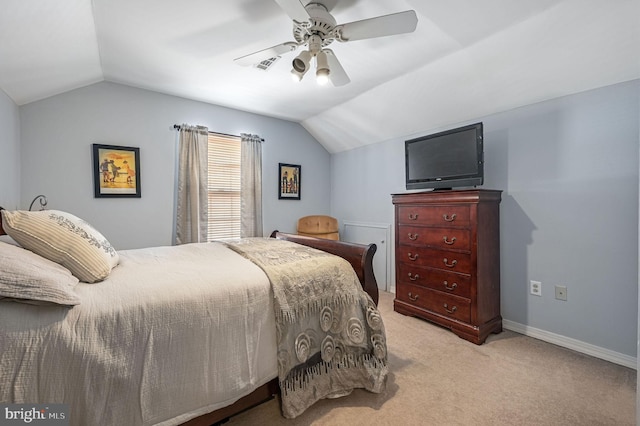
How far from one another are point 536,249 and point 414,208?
42.6 inches

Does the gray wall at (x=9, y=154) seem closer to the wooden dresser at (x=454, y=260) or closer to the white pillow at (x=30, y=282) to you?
the white pillow at (x=30, y=282)

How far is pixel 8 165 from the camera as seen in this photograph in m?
2.32

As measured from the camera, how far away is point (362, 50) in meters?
2.33

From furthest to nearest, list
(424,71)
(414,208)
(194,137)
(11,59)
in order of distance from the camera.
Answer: (194,137)
(414,208)
(424,71)
(11,59)

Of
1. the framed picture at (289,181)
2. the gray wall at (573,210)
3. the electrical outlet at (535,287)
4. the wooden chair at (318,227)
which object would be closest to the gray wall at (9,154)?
the framed picture at (289,181)

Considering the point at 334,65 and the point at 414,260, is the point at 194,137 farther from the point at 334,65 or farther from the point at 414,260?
the point at 414,260

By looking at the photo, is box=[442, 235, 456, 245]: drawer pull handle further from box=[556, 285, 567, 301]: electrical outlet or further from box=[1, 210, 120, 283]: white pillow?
box=[1, 210, 120, 283]: white pillow

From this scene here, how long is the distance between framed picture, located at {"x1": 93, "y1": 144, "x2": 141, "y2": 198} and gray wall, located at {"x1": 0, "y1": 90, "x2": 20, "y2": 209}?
563 millimetres

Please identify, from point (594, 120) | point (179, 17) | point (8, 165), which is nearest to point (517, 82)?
point (594, 120)

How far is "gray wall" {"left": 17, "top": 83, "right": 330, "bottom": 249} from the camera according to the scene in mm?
2711

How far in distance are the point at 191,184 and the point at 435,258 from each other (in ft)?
9.68

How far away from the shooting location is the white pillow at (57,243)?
1178 millimetres

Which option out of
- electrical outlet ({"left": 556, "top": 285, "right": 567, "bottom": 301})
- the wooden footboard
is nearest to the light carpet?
electrical outlet ({"left": 556, "top": 285, "right": 567, "bottom": 301})

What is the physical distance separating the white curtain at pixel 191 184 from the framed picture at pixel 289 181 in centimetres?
113
